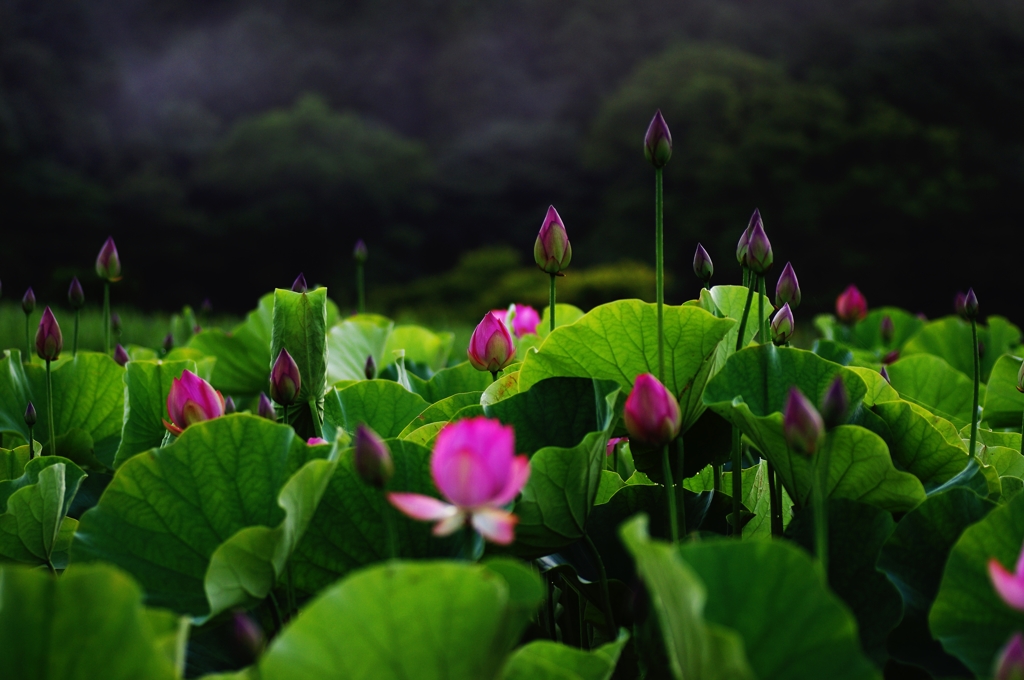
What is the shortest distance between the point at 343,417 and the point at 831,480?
1.44ft

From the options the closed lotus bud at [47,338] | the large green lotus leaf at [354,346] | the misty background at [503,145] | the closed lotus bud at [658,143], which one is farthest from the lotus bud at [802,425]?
the misty background at [503,145]

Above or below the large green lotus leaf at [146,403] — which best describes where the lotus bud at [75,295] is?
above

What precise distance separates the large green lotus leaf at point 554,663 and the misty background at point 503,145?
892 centimetres

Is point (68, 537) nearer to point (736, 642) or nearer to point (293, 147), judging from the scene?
point (736, 642)

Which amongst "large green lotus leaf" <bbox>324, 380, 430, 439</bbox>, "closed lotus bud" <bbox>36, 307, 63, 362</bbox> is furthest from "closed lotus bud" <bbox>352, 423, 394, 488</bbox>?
"closed lotus bud" <bbox>36, 307, 63, 362</bbox>

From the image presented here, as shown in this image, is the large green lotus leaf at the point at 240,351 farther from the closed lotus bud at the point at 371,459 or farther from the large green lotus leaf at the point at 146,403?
the closed lotus bud at the point at 371,459

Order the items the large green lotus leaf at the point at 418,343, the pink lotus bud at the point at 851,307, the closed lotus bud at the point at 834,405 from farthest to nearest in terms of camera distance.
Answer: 1. the pink lotus bud at the point at 851,307
2. the large green lotus leaf at the point at 418,343
3. the closed lotus bud at the point at 834,405

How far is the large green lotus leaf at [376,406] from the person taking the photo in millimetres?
830

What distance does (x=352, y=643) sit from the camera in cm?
39

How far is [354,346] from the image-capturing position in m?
1.38

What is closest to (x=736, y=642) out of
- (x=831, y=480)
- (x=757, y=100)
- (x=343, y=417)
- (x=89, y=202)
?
(x=831, y=480)

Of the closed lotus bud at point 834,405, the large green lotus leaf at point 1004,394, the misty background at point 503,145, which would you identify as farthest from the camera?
the misty background at point 503,145

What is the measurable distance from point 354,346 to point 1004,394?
0.96 metres

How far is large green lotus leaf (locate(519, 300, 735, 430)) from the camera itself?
0.66 metres
